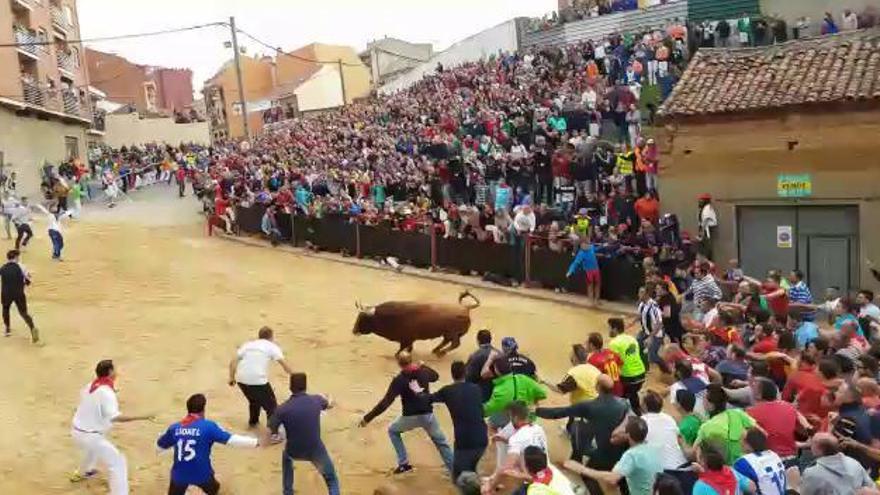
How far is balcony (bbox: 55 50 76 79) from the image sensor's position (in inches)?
1839

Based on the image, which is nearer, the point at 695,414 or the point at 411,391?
the point at 695,414

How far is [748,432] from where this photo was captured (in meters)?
6.63

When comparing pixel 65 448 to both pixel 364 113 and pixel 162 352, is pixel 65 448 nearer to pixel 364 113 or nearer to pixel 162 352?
pixel 162 352

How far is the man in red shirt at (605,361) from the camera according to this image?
9711mm

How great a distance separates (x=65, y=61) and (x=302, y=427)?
45676 mm

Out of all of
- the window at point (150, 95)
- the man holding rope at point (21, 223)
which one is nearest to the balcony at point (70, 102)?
the man holding rope at point (21, 223)

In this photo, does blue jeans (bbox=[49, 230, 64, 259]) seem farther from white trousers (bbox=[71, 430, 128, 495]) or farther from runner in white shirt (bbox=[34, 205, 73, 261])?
white trousers (bbox=[71, 430, 128, 495])

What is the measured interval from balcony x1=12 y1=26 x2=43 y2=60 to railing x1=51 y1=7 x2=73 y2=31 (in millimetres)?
4819

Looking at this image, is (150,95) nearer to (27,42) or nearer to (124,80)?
(124,80)

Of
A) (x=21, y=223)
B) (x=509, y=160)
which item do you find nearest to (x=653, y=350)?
(x=509, y=160)

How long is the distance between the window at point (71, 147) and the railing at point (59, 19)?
645 centimetres

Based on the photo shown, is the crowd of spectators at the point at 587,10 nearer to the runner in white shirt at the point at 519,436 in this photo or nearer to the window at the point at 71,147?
the window at the point at 71,147

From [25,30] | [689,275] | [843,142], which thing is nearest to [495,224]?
[689,275]

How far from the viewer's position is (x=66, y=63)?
48.3 meters
